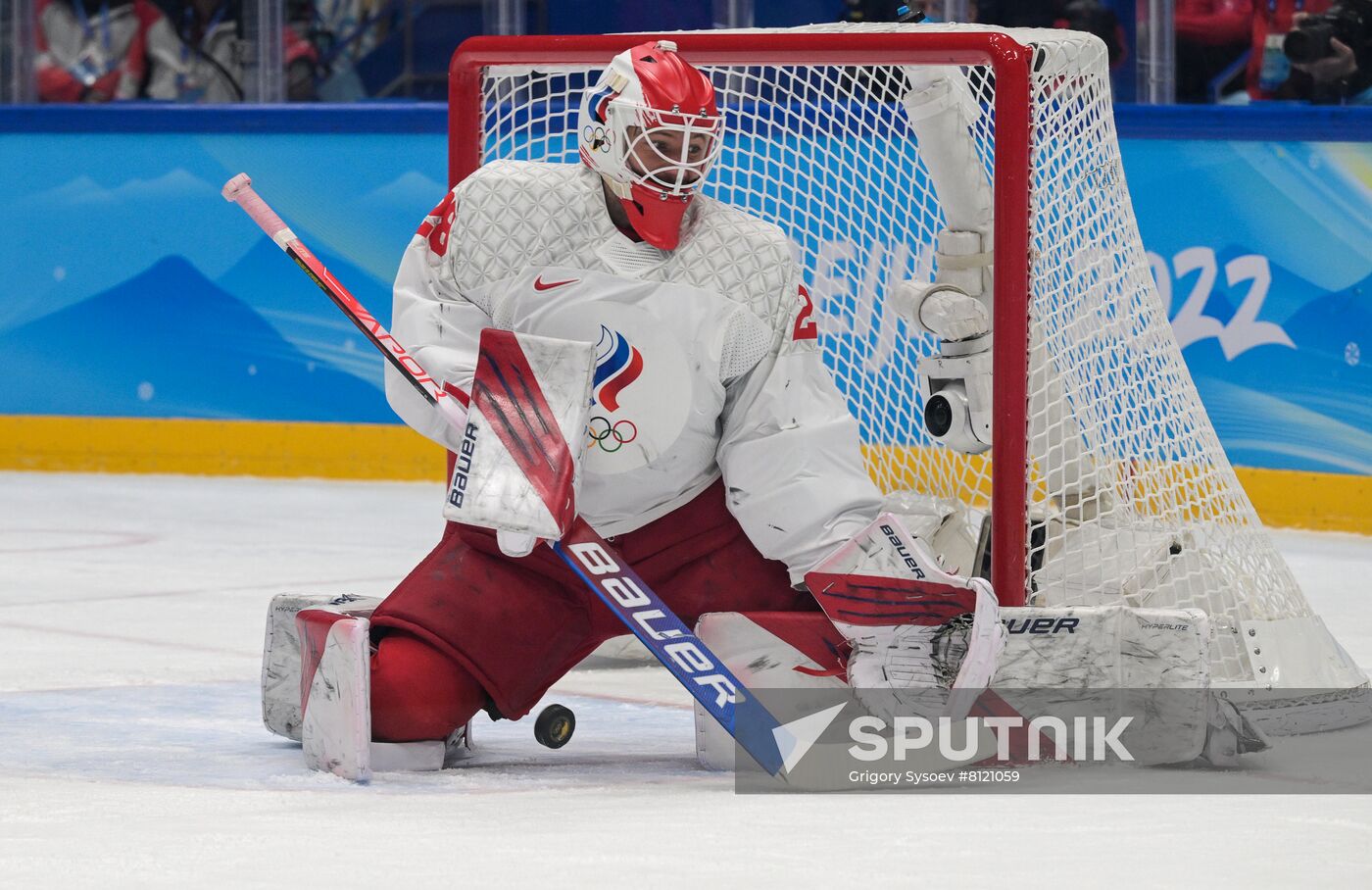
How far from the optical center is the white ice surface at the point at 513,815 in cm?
201

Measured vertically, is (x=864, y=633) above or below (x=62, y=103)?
below

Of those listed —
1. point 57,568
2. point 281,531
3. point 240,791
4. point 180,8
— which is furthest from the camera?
point 180,8

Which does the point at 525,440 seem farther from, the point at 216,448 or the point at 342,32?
the point at 342,32

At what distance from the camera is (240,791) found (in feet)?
8.18

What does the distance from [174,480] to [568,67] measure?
3.74 metres

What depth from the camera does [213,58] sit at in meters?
7.12

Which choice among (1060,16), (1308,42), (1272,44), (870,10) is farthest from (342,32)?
(1308,42)

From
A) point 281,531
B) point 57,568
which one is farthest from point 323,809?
point 281,531

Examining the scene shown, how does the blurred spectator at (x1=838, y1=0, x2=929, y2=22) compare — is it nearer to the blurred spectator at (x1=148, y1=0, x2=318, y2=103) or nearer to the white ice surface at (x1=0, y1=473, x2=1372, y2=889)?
the blurred spectator at (x1=148, y1=0, x2=318, y2=103)

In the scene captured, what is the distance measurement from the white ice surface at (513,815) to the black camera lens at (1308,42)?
7.75ft

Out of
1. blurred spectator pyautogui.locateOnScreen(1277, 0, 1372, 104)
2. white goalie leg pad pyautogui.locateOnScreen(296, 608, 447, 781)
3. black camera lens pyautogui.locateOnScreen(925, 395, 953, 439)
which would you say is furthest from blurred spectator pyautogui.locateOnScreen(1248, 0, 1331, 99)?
white goalie leg pad pyautogui.locateOnScreen(296, 608, 447, 781)

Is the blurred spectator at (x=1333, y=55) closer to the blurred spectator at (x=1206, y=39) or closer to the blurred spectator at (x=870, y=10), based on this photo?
the blurred spectator at (x=1206, y=39)

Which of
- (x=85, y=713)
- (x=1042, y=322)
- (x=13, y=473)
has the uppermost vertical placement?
(x=1042, y=322)

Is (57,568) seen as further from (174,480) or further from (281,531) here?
(174,480)
